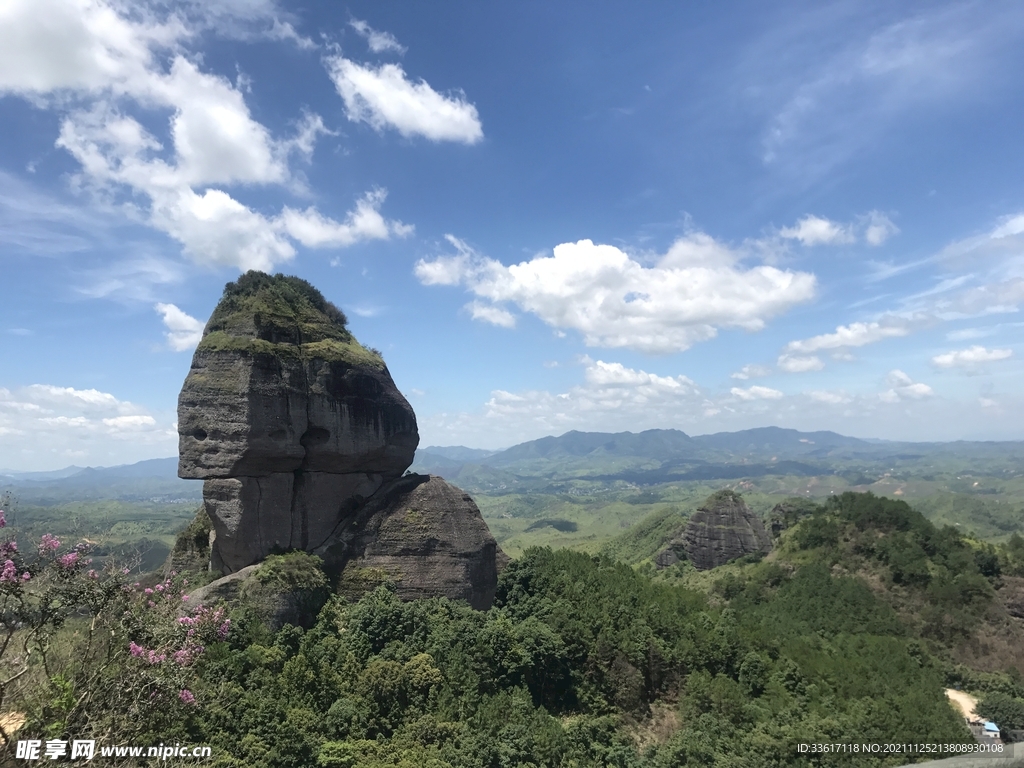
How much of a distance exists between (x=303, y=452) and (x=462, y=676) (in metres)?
13.3

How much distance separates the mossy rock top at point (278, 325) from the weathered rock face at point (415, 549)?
829cm

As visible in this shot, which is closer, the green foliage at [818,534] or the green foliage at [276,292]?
the green foliage at [276,292]

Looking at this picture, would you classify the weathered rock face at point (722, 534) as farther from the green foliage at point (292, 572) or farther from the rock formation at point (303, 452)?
the green foliage at point (292, 572)

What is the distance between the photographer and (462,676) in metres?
24.2

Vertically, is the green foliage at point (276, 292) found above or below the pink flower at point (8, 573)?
above

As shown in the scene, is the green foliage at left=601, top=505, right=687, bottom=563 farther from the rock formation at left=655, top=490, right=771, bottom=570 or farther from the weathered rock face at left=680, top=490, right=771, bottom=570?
the weathered rock face at left=680, top=490, right=771, bottom=570

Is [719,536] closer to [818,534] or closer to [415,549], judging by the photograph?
[818,534]

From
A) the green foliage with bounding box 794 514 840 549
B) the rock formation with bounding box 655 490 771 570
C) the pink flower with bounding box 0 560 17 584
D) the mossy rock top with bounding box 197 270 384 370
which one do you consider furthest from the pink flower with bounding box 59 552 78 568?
the rock formation with bounding box 655 490 771 570

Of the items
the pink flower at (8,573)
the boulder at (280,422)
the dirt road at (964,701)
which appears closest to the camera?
the pink flower at (8,573)

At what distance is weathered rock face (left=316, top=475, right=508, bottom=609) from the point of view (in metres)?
28.0

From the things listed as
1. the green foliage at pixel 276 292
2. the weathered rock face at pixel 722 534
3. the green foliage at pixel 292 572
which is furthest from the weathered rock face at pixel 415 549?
the weathered rock face at pixel 722 534

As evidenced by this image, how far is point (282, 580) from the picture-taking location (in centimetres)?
2522

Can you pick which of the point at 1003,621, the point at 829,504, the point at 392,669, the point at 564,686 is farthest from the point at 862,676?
the point at 829,504

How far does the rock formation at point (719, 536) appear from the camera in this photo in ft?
225
